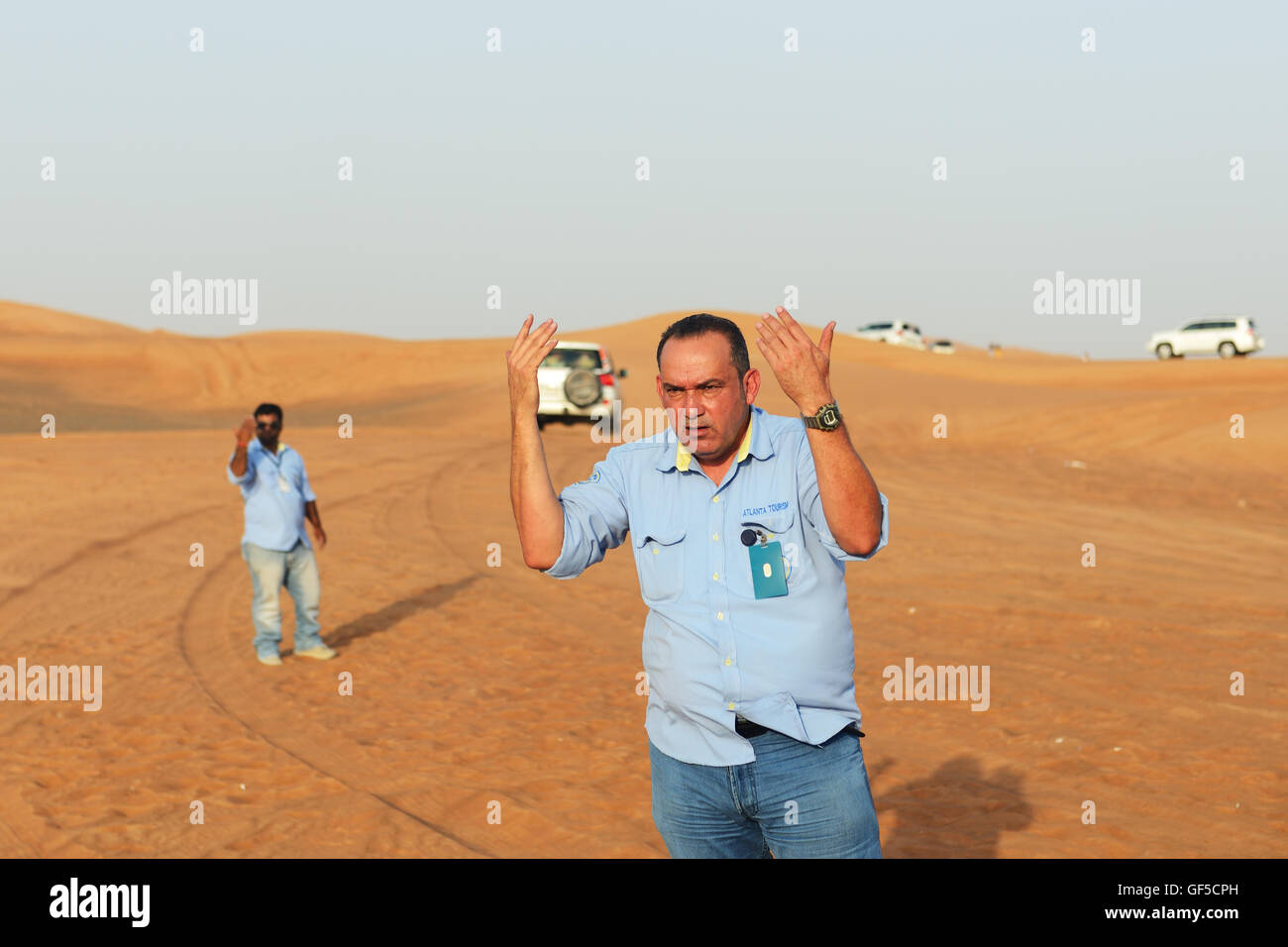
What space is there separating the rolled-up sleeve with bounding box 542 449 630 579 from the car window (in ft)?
79.6

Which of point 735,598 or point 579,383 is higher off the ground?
point 579,383

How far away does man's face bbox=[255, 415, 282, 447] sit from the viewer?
9.69 meters

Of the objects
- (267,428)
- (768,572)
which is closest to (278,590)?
(267,428)

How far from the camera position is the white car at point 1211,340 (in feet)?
156

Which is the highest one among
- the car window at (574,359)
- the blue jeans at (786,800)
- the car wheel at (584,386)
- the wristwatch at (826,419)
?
the car window at (574,359)

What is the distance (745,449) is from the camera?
3137mm

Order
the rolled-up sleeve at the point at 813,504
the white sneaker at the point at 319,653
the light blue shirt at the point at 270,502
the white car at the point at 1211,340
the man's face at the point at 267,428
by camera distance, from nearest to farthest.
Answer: the rolled-up sleeve at the point at 813,504, the light blue shirt at the point at 270,502, the man's face at the point at 267,428, the white sneaker at the point at 319,653, the white car at the point at 1211,340

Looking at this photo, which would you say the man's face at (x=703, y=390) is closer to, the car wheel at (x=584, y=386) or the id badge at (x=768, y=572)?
the id badge at (x=768, y=572)

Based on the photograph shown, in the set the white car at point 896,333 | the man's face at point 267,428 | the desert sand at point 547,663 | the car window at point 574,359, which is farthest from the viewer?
the white car at point 896,333

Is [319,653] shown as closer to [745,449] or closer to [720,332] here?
[745,449]

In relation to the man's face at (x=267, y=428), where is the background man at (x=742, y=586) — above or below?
below

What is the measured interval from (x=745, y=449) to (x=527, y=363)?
60cm

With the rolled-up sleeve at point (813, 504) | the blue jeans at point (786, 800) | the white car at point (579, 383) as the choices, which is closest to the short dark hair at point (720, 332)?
the rolled-up sleeve at point (813, 504)

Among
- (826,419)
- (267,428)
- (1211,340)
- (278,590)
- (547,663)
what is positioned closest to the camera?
(826,419)
